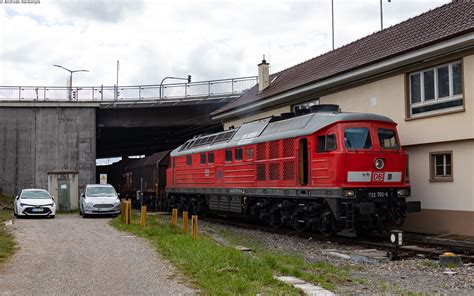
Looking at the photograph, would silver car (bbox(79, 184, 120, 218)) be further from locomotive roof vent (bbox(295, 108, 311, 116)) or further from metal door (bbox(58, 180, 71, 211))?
locomotive roof vent (bbox(295, 108, 311, 116))

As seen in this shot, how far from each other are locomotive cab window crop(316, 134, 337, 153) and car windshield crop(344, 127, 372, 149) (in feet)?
1.09

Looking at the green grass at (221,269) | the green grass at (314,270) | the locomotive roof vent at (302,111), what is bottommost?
the green grass at (314,270)

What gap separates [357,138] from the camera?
14578 millimetres

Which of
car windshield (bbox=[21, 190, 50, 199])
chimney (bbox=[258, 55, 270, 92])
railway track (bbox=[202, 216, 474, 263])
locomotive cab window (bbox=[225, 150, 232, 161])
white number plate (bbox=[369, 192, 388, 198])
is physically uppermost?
chimney (bbox=[258, 55, 270, 92])

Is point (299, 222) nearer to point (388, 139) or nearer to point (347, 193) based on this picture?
point (347, 193)

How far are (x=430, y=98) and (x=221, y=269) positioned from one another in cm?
998

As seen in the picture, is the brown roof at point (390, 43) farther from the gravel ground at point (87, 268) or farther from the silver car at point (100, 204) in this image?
the gravel ground at point (87, 268)

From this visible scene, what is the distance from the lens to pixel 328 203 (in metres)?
14.5

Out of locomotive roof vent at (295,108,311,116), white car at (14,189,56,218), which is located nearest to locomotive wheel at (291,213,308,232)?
locomotive roof vent at (295,108,311,116)

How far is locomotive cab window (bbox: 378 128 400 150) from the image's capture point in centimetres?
1490

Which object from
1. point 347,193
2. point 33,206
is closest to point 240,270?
point 347,193

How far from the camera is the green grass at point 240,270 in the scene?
8047 millimetres

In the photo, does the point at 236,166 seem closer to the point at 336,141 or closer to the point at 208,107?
the point at 336,141

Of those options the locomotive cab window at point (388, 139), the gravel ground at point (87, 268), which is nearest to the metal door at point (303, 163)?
the locomotive cab window at point (388, 139)
